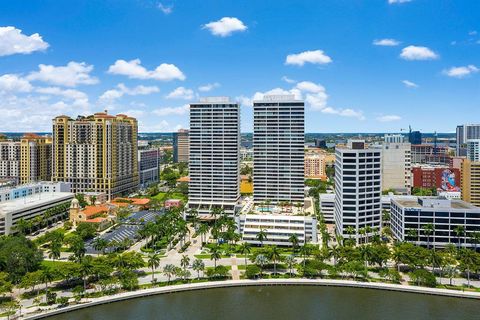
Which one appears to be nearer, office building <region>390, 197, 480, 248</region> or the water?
the water

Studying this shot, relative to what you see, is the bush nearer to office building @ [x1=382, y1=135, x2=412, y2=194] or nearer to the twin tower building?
the twin tower building

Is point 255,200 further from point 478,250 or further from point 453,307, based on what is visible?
point 453,307

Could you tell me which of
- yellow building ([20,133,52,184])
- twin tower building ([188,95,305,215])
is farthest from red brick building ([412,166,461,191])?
yellow building ([20,133,52,184])

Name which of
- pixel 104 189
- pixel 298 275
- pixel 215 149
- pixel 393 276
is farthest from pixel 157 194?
pixel 393 276

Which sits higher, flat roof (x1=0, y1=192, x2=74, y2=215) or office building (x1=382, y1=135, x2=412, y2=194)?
office building (x1=382, y1=135, x2=412, y2=194)

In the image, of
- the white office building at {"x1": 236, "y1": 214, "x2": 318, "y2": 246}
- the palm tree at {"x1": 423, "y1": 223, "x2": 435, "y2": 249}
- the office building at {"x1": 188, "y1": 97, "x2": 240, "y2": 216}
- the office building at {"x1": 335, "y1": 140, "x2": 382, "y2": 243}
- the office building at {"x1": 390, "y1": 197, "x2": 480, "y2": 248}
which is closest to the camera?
the palm tree at {"x1": 423, "y1": 223, "x2": 435, "y2": 249}

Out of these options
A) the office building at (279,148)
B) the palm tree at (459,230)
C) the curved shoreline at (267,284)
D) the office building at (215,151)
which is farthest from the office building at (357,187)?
the office building at (215,151)
